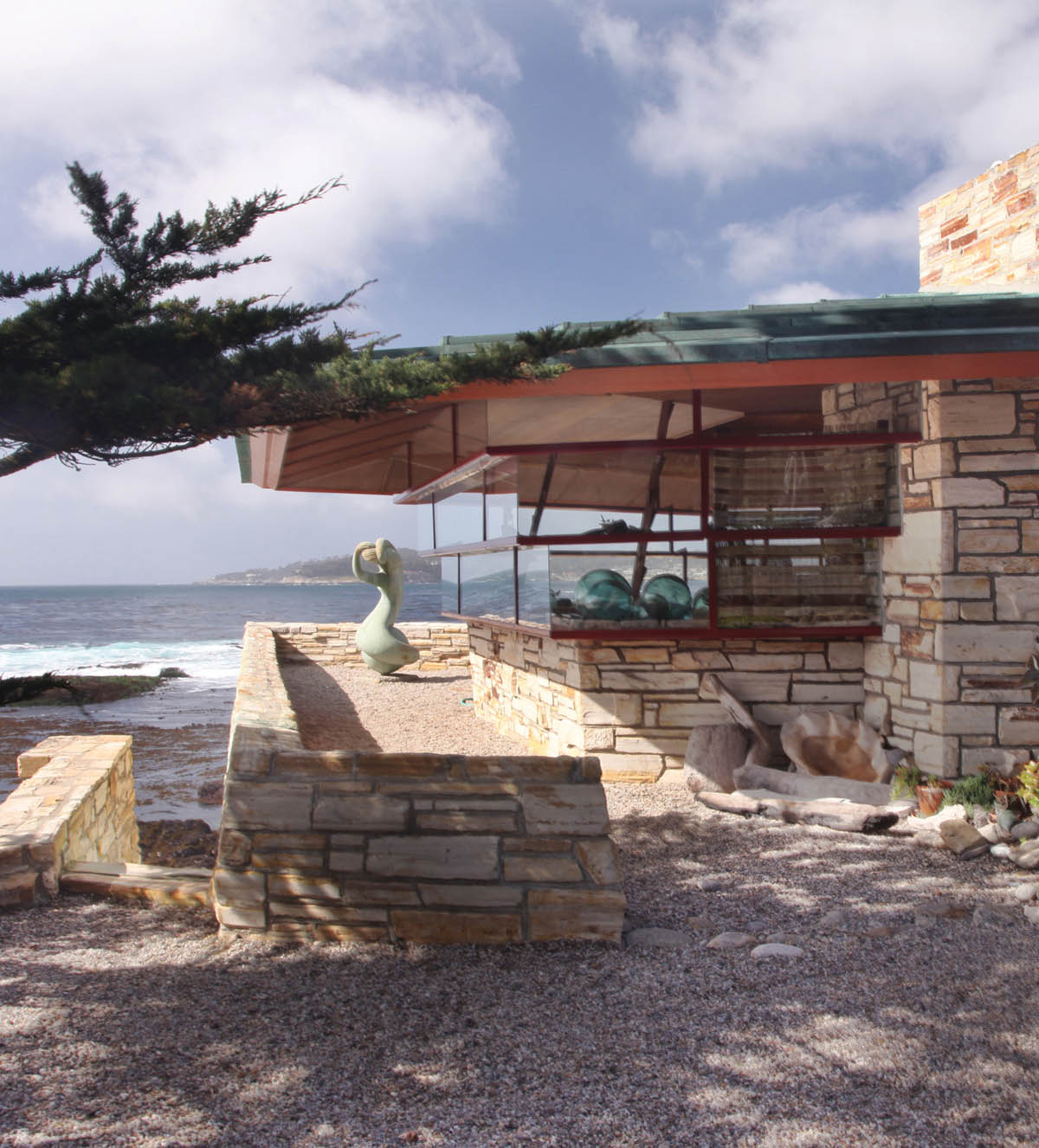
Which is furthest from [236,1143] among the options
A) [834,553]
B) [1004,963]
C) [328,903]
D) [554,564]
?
[834,553]

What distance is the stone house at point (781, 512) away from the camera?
17.2 ft

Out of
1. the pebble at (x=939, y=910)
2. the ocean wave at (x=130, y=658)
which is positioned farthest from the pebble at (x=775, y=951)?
the ocean wave at (x=130, y=658)

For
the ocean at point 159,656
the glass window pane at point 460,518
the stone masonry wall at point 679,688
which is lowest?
the ocean at point 159,656

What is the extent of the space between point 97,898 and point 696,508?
14.2ft

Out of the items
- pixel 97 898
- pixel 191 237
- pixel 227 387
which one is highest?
pixel 191 237

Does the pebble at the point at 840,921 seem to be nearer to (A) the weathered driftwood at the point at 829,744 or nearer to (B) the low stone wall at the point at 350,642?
(A) the weathered driftwood at the point at 829,744

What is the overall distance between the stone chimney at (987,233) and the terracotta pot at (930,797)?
410cm

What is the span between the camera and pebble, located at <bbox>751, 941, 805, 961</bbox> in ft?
11.9

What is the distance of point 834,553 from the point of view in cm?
629

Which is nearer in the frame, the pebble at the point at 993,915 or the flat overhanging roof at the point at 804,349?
the pebble at the point at 993,915

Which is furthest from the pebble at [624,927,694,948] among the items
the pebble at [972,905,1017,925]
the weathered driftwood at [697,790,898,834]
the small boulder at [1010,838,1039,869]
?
the small boulder at [1010,838,1039,869]

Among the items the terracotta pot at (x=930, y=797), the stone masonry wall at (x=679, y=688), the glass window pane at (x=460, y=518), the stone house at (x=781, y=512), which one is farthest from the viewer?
the glass window pane at (x=460, y=518)

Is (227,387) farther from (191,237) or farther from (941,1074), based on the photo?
(941,1074)

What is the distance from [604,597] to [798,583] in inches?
53.7
